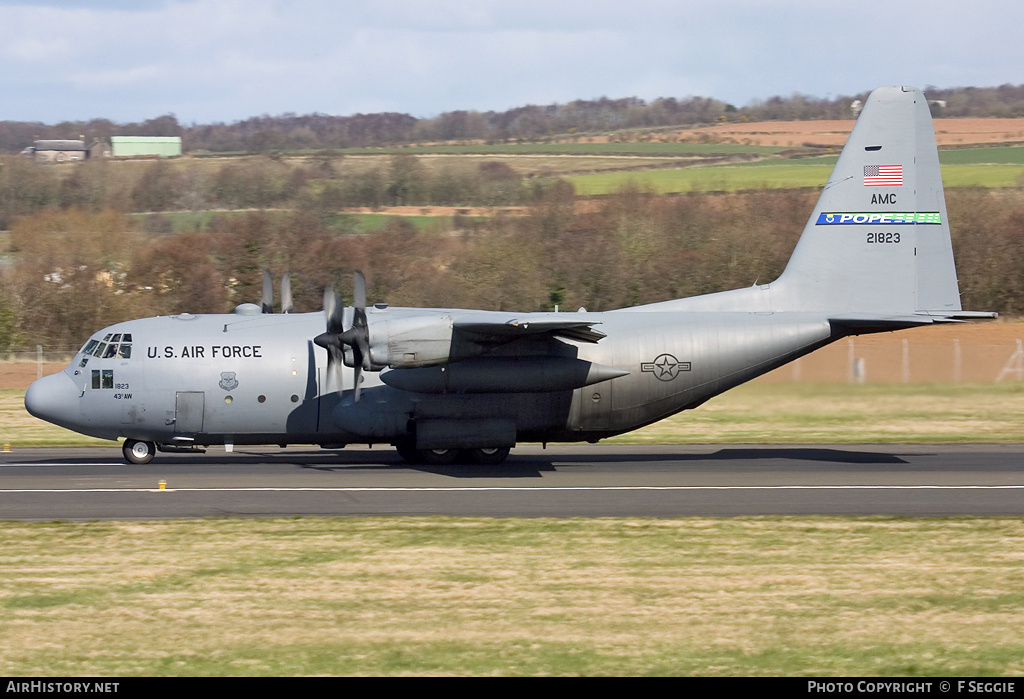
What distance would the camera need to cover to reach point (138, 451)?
22188mm

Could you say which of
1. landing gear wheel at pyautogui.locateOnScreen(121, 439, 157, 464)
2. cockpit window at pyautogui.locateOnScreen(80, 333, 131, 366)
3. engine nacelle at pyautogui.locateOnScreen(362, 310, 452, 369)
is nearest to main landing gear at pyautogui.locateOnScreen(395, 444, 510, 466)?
engine nacelle at pyautogui.locateOnScreen(362, 310, 452, 369)

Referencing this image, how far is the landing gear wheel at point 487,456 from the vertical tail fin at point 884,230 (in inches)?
266

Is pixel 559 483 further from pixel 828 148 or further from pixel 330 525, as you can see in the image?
pixel 828 148

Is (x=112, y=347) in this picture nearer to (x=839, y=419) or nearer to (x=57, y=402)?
(x=57, y=402)

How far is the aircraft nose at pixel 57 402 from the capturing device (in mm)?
21234

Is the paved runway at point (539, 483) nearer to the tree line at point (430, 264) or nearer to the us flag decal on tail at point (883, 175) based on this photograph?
the us flag decal on tail at point (883, 175)

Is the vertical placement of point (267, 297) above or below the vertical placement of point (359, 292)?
below

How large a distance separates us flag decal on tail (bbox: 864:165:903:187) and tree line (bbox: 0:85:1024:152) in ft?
217

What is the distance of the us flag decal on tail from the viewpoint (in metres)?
22.5

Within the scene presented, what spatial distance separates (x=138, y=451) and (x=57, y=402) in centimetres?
193

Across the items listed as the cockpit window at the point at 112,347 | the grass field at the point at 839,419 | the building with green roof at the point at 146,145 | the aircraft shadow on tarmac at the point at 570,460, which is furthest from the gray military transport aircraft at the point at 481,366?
the building with green roof at the point at 146,145

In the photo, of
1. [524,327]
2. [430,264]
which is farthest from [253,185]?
[524,327]
